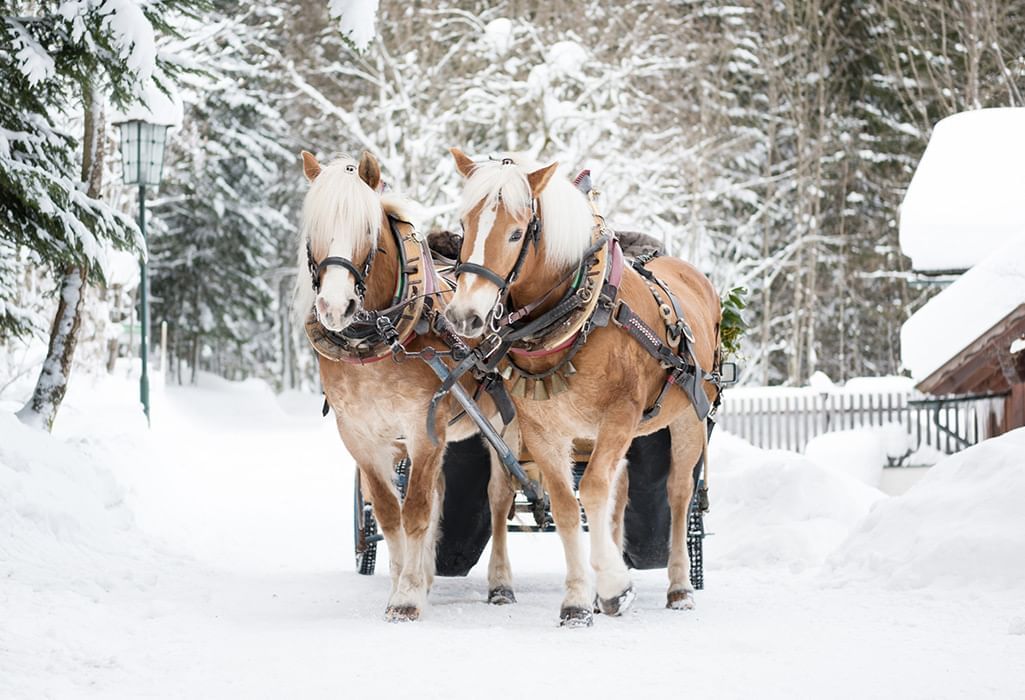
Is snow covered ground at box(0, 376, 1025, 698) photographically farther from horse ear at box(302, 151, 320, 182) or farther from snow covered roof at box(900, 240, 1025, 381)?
snow covered roof at box(900, 240, 1025, 381)

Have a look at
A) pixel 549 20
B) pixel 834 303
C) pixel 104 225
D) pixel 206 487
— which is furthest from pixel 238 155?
pixel 104 225

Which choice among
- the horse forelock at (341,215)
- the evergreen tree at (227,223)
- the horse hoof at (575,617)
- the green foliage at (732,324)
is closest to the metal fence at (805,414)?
the evergreen tree at (227,223)

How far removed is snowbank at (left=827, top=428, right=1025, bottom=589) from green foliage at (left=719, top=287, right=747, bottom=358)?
52.6 inches

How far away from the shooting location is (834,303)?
108 feet

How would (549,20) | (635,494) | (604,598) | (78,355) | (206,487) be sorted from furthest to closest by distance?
(549,20), (78,355), (206,487), (635,494), (604,598)

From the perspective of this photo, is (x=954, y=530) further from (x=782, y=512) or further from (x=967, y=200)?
(x=967, y=200)

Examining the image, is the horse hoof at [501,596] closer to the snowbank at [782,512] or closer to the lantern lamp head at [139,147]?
the snowbank at [782,512]

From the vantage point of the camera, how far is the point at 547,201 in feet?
18.8

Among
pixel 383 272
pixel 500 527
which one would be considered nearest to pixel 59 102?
pixel 383 272

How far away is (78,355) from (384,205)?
1491 centimetres

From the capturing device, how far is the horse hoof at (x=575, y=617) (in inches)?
223

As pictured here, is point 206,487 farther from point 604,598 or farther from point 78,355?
point 604,598

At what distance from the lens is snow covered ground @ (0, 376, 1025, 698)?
4465 millimetres

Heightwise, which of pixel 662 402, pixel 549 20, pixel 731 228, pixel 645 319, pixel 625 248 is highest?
pixel 549 20
